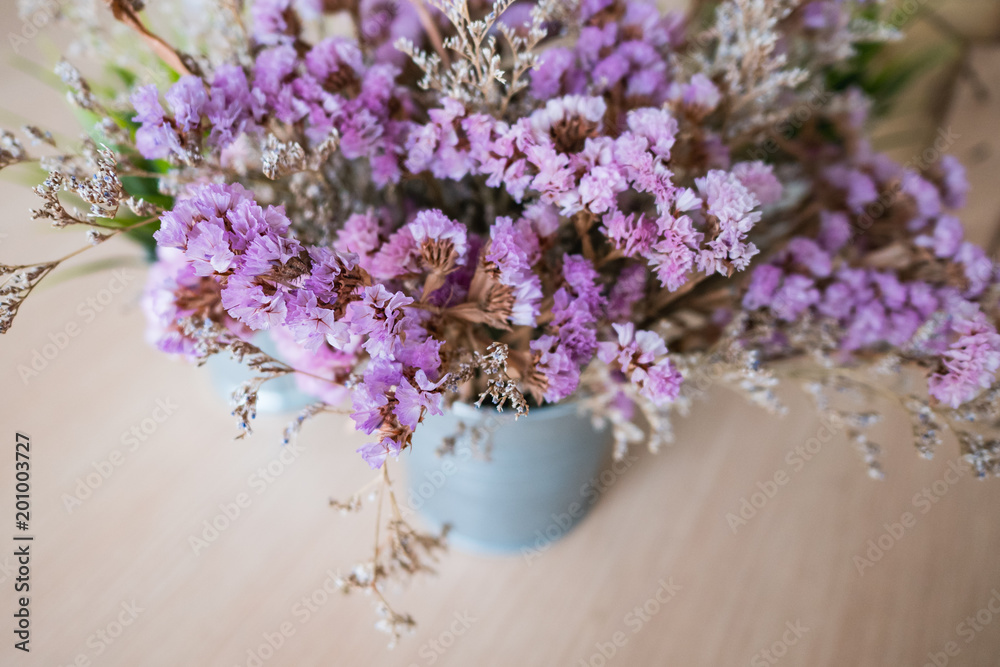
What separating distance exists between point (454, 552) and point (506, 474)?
0.13 metres

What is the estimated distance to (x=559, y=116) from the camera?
1.03 feet

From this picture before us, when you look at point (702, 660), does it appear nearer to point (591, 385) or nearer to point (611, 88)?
point (591, 385)

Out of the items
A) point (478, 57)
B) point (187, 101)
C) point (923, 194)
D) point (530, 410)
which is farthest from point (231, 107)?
point (923, 194)

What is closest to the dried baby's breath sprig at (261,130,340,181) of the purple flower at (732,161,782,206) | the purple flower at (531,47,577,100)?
the purple flower at (531,47,577,100)

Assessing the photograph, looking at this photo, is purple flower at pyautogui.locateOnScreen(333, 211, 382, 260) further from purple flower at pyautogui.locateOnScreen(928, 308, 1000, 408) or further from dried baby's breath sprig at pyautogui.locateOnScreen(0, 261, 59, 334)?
purple flower at pyautogui.locateOnScreen(928, 308, 1000, 408)

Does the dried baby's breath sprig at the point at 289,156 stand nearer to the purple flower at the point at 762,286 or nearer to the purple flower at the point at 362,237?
the purple flower at the point at 362,237

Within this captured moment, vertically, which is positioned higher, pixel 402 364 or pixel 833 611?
pixel 402 364

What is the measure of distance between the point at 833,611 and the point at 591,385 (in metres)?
0.31

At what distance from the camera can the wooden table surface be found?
0.48m

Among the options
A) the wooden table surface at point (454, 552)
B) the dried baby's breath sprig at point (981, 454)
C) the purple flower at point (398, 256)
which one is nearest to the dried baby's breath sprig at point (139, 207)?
the purple flower at point (398, 256)

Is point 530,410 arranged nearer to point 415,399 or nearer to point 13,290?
point 415,399

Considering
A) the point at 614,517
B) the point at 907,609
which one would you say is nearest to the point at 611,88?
the point at 614,517

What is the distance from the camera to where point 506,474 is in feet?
1.49

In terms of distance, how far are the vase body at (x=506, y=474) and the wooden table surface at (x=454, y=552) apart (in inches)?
1.0
